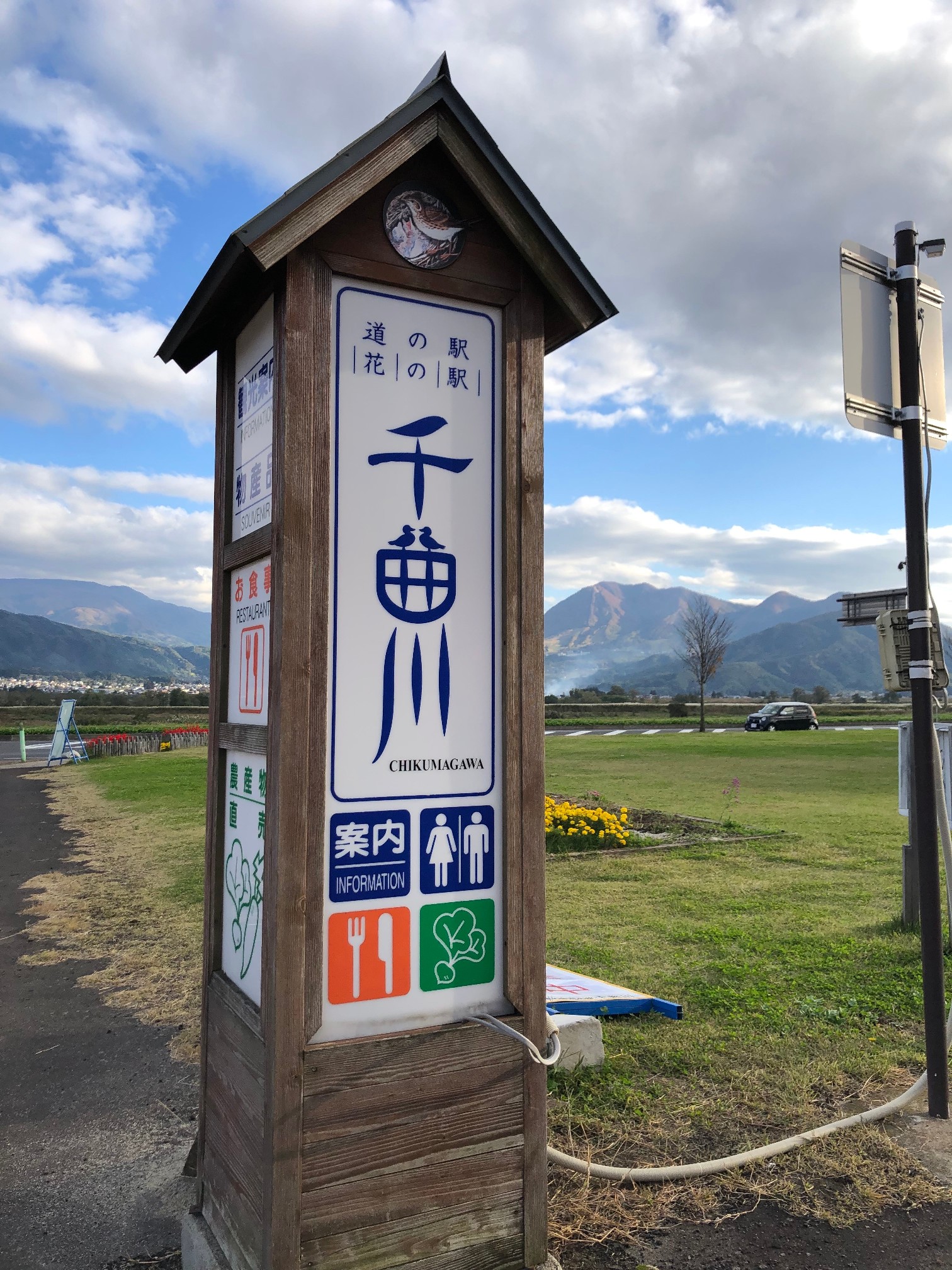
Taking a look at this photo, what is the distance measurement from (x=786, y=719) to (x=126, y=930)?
117 feet

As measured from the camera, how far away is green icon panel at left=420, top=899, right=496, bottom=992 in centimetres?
272

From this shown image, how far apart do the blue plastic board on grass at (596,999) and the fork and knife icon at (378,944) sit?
2201 millimetres

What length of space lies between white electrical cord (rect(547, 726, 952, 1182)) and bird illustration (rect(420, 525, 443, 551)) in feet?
7.33

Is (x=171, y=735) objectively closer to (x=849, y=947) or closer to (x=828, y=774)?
(x=828, y=774)

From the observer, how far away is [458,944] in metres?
2.76

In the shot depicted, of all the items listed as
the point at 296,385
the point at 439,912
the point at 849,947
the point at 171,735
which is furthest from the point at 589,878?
the point at 171,735

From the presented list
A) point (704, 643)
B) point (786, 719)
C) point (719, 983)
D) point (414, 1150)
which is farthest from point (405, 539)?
point (704, 643)

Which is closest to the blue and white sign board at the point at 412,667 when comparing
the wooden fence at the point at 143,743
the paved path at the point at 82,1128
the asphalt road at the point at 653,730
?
the paved path at the point at 82,1128

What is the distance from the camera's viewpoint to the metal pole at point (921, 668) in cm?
398

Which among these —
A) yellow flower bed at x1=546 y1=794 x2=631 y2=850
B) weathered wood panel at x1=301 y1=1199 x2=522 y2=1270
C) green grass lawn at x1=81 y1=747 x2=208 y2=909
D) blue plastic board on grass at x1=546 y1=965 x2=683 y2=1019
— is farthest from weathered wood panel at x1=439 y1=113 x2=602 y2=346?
yellow flower bed at x1=546 y1=794 x2=631 y2=850

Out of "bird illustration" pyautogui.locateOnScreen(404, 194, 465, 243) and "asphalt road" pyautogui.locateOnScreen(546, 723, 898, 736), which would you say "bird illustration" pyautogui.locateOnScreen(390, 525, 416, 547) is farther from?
"asphalt road" pyautogui.locateOnScreen(546, 723, 898, 736)

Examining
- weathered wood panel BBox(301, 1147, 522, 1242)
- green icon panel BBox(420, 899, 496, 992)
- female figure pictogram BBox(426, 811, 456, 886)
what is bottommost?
weathered wood panel BBox(301, 1147, 522, 1242)

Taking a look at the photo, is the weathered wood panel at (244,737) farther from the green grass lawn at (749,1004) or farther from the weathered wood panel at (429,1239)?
the green grass lawn at (749,1004)

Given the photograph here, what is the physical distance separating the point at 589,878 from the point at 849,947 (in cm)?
300
